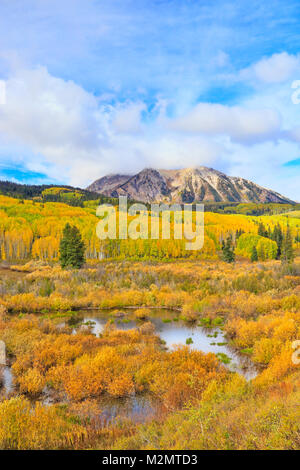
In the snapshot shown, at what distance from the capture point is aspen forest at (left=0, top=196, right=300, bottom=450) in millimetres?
7457

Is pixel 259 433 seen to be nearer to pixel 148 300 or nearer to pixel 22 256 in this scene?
pixel 148 300

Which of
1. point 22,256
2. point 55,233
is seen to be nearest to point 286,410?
point 22,256

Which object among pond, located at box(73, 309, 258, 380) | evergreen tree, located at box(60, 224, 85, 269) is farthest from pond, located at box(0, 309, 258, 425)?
evergreen tree, located at box(60, 224, 85, 269)

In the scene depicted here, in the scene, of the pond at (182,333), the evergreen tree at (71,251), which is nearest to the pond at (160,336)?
the pond at (182,333)

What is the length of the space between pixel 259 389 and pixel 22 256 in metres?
78.0

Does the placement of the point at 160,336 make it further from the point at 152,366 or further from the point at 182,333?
the point at 152,366

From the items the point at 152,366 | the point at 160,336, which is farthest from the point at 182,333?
the point at 152,366

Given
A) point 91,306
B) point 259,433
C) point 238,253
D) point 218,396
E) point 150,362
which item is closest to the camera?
point 259,433

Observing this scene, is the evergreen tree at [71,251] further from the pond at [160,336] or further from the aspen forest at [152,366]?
the pond at [160,336]

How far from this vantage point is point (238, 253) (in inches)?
3504

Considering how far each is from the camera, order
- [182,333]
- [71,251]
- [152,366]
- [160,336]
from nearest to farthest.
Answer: [152,366]
[160,336]
[182,333]
[71,251]

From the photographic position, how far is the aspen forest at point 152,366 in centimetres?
746

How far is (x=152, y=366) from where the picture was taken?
1310 centimetres

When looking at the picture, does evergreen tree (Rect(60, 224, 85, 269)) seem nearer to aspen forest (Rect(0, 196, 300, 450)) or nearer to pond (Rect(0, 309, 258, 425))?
aspen forest (Rect(0, 196, 300, 450))
